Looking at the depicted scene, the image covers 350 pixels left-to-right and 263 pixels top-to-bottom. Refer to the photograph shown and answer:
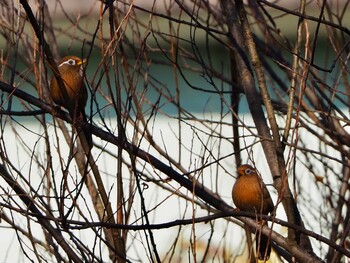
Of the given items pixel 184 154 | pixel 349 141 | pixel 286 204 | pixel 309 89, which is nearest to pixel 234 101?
pixel 309 89

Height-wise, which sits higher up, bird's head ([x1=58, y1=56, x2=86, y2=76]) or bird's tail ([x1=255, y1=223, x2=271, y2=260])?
bird's head ([x1=58, y1=56, x2=86, y2=76])

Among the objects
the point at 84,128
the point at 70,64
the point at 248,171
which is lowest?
the point at 84,128

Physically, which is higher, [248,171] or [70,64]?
[70,64]

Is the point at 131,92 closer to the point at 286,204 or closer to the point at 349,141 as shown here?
the point at 286,204

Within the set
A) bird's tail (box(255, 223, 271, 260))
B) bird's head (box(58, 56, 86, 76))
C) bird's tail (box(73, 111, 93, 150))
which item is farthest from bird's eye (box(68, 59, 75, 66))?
bird's tail (box(255, 223, 271, 260))

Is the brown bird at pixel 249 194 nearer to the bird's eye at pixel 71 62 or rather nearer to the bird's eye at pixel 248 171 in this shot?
the bird's eye at pixel 248 171

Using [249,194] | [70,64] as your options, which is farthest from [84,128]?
[249,194]

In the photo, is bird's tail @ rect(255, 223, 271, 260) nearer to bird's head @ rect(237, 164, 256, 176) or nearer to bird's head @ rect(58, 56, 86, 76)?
bird's head @ rect(237, 164, 256, 176)

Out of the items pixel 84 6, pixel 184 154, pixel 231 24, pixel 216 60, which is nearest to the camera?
pixel 231 24

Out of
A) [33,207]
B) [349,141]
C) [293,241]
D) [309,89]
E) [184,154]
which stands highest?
[184,154]

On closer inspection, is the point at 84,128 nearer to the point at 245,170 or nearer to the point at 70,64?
the point at 70,64

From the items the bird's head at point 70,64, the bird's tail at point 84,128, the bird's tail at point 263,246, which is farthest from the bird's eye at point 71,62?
the bird's tail at point 263,246

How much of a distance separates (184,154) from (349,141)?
4.57m

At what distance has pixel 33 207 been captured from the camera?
14.7 ft
